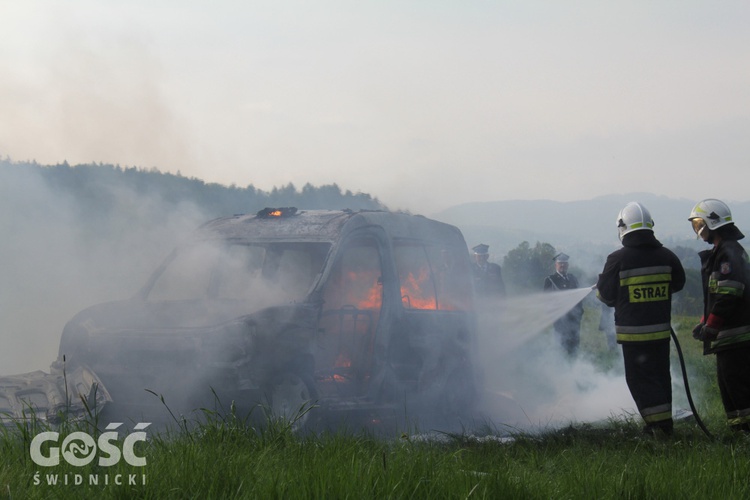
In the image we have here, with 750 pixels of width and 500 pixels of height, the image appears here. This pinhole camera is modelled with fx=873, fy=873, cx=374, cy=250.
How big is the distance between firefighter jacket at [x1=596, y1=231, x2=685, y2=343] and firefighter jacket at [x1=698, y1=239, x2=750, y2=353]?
34 centimetres

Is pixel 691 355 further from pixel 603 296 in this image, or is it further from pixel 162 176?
pixel 162 176

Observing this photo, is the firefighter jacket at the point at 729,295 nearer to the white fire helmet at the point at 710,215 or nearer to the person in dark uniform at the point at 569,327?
the white fire helmet at the point at 710,215

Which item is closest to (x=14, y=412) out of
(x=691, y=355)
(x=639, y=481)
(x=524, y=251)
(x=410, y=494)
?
(x=410, y=494)

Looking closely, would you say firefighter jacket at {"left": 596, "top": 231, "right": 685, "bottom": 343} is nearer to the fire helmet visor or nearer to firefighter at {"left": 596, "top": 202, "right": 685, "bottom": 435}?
firefighter at {"left": 596, "top": 202, "right": 685, "bottom": 435}

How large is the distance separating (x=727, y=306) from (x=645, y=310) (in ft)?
2.30

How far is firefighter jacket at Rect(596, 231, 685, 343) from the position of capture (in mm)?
7797

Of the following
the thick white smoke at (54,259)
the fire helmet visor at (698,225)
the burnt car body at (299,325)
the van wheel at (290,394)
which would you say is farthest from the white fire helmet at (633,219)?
the thick white smoke at (54,259)

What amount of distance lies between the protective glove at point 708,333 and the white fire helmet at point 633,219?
1.02m

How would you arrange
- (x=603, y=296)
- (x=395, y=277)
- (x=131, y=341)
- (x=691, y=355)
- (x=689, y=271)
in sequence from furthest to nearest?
(x=689, y=271), (x=691, y=355), (x=395, y=277), (x=603, y=296), (x=131, y=341)

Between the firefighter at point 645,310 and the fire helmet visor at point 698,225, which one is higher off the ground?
the fire helmet visor at point 698,225

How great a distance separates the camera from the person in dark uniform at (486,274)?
14203mm

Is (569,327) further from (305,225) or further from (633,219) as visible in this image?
(305,225)

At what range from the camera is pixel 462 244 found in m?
10.7

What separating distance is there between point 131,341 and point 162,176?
594 inches
